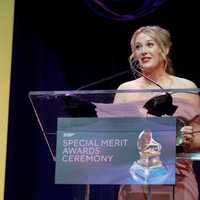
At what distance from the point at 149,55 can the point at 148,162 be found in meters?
1.00

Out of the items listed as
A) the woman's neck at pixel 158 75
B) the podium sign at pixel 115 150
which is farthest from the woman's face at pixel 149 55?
the podium sign at pixel 115 150

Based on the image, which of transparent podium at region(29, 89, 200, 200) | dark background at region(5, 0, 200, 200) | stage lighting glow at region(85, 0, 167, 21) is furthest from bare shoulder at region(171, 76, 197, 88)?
transparent podium at region(29, 89, 200, 200)

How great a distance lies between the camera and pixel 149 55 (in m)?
2.70

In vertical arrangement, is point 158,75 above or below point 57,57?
below

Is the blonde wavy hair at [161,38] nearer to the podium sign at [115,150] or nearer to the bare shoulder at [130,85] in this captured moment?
the bare shoulder at [130,85]

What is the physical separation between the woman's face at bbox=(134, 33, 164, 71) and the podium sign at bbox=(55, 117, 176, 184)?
866 millimetres

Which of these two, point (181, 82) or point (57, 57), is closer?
point (181, 82)

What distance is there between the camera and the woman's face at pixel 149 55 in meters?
2.69

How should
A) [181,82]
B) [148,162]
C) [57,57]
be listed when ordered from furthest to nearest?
[57,57] → [181,82] → [148,162]

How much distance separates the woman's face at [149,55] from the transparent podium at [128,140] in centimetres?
72

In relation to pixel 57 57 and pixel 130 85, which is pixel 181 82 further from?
pixel 57 57

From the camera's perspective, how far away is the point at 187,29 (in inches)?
109

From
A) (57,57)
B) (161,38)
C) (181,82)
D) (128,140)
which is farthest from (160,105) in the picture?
(57,57)

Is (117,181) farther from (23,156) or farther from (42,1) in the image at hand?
(42,1)
